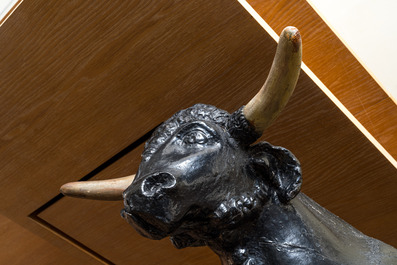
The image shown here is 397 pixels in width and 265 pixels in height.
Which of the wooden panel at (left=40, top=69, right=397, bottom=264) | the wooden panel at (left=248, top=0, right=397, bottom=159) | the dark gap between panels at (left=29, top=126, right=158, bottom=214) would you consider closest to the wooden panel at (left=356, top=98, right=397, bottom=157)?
the wooden panel at (left=248, top=0, right=397, bottom=159)

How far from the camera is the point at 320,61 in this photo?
1.51m

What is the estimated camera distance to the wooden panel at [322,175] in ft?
4.61

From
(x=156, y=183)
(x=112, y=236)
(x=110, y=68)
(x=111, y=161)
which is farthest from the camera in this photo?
(x=112, y=236)

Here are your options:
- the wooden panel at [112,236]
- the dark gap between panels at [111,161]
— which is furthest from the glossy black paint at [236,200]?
the wooden panel at [112,236]

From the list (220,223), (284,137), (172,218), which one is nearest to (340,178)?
(284,137)

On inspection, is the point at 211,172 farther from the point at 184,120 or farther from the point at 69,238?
the point at 69,238

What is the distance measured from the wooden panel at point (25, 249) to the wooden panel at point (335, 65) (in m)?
1.13

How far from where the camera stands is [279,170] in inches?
44.7

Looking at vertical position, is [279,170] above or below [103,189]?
below

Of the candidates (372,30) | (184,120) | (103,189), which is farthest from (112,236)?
(372,30)

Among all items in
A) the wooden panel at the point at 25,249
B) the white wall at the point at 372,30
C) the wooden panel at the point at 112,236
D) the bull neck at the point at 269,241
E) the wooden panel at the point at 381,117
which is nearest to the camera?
the bull neck at the point at 269,241

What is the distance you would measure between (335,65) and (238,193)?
588 mm

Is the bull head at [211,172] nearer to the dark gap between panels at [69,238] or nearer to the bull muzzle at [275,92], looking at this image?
the bull muzzle at [275,92]

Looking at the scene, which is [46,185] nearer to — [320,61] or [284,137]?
[284,137]
